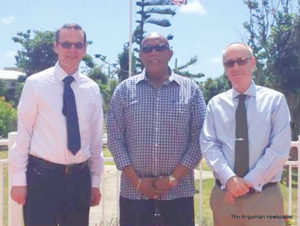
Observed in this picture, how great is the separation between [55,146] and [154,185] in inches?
30.1

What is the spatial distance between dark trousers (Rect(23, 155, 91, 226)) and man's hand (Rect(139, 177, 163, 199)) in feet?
1.38

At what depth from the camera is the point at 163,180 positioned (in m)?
3.53

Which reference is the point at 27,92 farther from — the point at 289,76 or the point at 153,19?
the point at 153,19

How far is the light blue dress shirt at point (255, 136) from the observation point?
3.22m

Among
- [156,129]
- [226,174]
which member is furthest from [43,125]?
[226,174]

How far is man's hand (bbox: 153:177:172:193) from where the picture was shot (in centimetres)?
352

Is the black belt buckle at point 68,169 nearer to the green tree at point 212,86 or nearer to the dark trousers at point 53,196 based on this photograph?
the dark trousers at point 53,196

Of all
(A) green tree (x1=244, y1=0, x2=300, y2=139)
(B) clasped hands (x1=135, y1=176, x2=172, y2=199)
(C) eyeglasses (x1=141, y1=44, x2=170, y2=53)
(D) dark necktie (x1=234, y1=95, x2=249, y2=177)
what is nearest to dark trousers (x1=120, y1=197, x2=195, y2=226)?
(B) clasped hands (x1=135, y1=176, x2=172, y2=199)

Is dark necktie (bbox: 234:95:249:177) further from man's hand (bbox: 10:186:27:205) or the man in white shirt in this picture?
man's hand (bbox: 10:186:27:205)

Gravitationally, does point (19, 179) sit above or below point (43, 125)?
below

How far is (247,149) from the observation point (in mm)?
3270

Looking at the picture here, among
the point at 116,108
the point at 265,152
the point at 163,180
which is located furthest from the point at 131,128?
the point at 265,152

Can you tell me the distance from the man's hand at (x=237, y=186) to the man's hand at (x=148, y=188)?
0.57 metres

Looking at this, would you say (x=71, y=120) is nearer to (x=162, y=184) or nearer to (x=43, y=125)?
(x=43, y=125)
